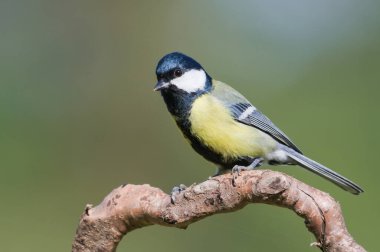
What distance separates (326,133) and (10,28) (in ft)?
7.57

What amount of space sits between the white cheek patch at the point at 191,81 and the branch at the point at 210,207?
0.79m

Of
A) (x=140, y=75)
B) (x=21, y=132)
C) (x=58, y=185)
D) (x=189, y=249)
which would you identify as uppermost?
(x=140, y=75)

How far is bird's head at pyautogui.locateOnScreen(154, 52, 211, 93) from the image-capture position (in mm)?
2615

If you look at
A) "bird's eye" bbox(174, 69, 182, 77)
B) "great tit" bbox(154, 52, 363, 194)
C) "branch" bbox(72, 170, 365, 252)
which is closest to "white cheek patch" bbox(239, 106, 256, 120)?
"great tit" bbox(154, 52, 363, 194)

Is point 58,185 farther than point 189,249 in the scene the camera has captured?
Yes

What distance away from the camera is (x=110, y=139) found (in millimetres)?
3916

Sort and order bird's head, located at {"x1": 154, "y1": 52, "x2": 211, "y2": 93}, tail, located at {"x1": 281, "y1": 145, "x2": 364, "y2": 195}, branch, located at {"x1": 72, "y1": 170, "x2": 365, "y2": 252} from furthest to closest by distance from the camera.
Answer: bird's head, located at {"x1": 154, "y1": 52, "x2": 211, "y2": 93}, tail, located at {"x1": 281, "y1": 145, "x2": 364, "y2": 195}, branch, located at {"x1": 72, "y1": 170, "x2": 365, "y2": 252}

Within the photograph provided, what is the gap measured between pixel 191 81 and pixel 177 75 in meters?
0.06

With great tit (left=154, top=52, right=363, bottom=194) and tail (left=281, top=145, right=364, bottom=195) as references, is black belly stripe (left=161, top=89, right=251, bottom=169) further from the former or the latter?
tail (left=281, top=145, right=364, bottom=195)

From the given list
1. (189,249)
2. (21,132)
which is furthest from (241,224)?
(21,132)

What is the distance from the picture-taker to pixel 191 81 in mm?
2646

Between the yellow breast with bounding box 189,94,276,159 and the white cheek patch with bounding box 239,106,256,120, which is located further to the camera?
the white cheek patch with bounding box 239,106,256,120

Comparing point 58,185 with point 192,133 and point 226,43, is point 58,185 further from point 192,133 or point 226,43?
point 226,43

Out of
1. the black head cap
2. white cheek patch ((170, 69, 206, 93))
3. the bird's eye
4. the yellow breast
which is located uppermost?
the black head cap
